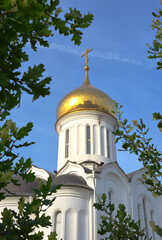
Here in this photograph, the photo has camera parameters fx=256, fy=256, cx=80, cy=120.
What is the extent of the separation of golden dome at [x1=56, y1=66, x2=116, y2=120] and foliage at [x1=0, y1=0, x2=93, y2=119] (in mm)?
14024

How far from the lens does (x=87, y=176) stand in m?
12.9

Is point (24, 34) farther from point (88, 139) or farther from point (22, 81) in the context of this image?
point (88, 139)

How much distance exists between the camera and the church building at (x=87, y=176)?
11.4 meters

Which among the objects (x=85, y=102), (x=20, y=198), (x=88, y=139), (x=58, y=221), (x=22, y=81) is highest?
(x=85, y=102)

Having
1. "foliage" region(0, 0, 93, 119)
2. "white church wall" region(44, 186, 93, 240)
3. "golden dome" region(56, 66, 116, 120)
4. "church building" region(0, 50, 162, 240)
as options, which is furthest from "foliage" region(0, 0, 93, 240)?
"golden dome" region(56, 66, 116, 120)

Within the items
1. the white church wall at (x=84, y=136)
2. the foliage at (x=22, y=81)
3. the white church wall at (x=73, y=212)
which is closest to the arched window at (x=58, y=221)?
the white church wall at (x=73, y=212)

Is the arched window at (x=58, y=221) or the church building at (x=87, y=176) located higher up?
the church building at (x=87, y=176)

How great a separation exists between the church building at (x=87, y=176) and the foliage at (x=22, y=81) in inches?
347

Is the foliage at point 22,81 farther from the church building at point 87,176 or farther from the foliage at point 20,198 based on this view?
the church building at point 87,176

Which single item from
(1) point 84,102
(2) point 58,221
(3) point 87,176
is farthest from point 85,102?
(2) point 58,221

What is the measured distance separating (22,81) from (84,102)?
1454 cm

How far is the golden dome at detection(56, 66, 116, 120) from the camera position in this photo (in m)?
16.2

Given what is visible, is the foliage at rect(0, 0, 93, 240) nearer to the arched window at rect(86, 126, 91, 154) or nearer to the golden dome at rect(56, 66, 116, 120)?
the arched window at rect(86, 126, 91, 154)

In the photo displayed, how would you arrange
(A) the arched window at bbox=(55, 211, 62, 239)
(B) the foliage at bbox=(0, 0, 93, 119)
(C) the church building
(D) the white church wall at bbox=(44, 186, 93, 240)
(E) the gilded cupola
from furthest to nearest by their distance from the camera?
(E) the gilded cupola, (C) the church building, (A) the arched window at bbox=(55, 211, 62, 239), (D) the white church wall at bbox=(44, 186, 93, 240), (B) the foliage at bbox=(0, 0, 93, 119)
